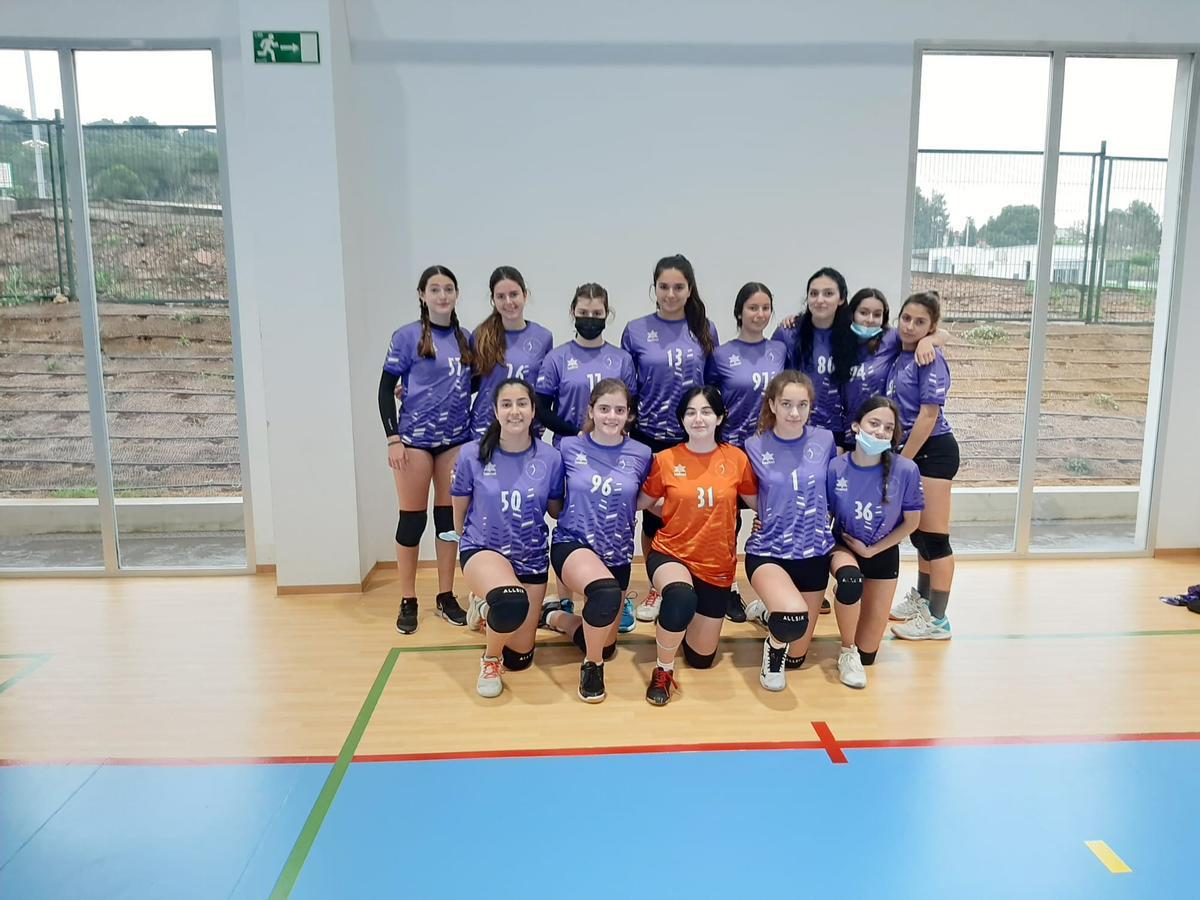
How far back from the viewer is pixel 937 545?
3.82 metres

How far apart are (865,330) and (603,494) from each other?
1449mm

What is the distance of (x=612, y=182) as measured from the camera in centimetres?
468

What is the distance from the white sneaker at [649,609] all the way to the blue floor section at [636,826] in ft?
4.01

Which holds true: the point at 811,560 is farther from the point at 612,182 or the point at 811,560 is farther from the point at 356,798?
the point at 612,182

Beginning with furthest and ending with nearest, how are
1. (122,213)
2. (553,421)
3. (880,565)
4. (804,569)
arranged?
(122,213)
(553,421)
(880,565)
(804,569)

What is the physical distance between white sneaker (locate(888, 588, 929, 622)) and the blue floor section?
3.72ft

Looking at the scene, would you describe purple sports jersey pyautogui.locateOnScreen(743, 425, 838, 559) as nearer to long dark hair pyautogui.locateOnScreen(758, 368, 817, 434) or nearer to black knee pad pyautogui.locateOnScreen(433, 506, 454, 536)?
long dark hair pyautogui.locateOnScreen(758, 368, 817, 434)

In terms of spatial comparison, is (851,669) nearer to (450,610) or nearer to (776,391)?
Answer: (776,391)

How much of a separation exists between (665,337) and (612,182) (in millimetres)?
1394

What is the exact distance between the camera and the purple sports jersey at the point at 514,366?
151 inches

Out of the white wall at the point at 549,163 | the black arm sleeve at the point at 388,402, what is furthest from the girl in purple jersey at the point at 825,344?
the black arm sleeve at the point at 388,402

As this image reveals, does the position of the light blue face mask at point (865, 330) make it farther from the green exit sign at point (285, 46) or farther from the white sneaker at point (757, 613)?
the green exit sign at point (285, 46)

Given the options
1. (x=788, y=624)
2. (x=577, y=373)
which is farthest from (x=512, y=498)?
(x=788, y=624)

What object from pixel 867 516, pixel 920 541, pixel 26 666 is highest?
pixel 867 516
